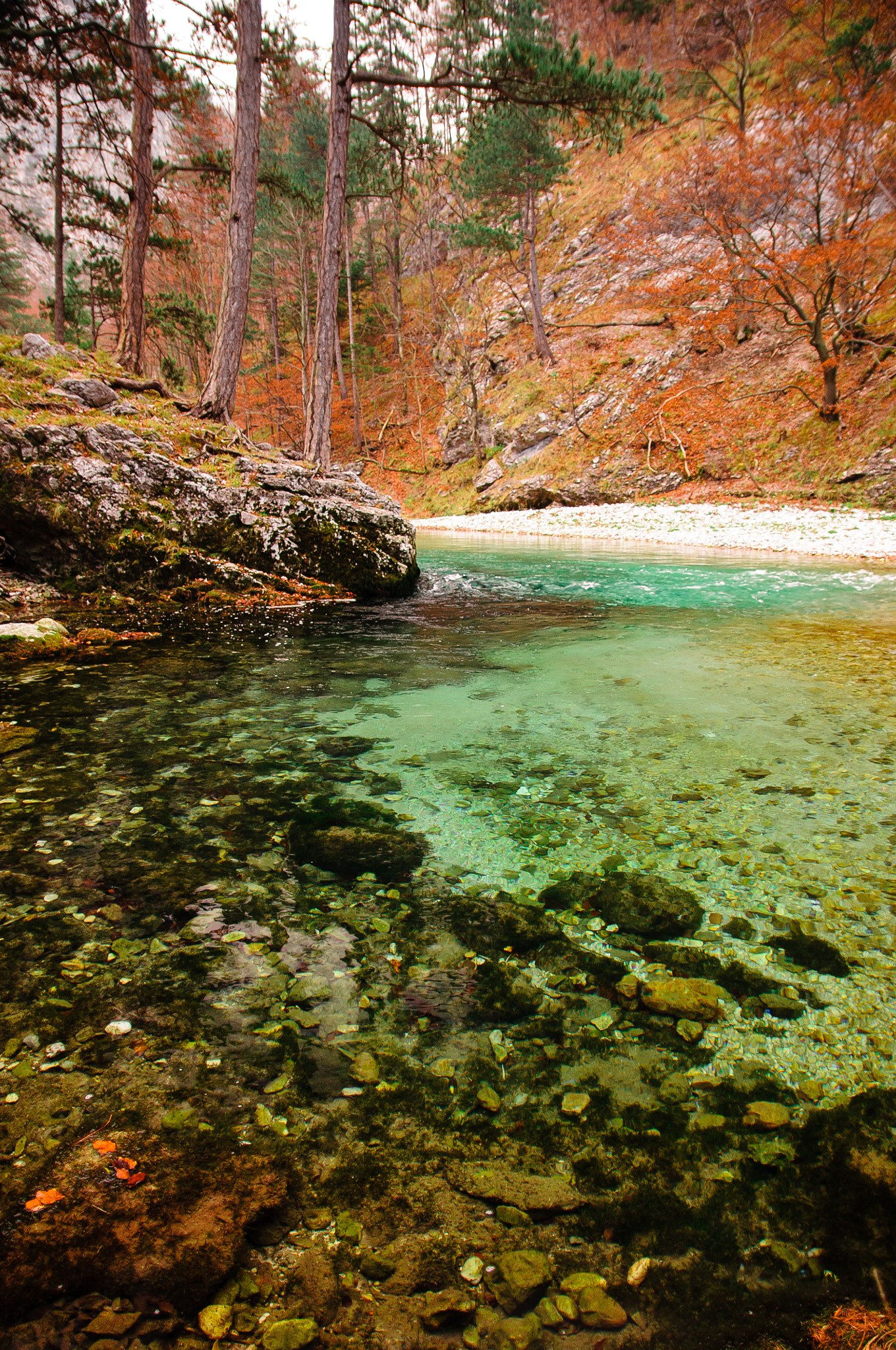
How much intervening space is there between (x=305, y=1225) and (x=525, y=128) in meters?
31.6

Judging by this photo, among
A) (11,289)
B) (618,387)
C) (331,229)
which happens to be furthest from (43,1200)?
(11,289)

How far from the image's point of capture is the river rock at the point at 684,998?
68.0 inches

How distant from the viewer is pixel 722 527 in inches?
611

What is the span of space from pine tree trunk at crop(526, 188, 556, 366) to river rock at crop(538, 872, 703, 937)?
28.7m

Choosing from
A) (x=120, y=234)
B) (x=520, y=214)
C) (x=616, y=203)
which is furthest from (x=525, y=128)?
(x=120, y=234)

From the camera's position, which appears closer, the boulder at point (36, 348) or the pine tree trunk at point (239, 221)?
the boulder at point (36, 348)

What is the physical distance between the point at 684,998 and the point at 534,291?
1211 inches

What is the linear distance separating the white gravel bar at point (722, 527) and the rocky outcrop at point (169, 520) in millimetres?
8635

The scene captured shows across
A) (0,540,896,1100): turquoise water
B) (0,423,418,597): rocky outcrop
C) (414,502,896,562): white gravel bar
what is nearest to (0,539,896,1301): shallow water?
(0,540,896,1100): turquoise water

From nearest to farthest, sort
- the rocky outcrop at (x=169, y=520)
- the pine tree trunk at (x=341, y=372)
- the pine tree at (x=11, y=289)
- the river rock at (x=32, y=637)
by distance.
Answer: the river rock at (x=32, y=637), the rocky outcrop at (x=169, y=520), the pine tree trunk at (x=341, y=372), the pine tree at (x=11, y=289)

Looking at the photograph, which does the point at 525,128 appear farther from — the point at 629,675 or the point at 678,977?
the point at 678,977

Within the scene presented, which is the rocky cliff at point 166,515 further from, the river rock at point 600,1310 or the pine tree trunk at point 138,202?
the river rock at point 600,1310

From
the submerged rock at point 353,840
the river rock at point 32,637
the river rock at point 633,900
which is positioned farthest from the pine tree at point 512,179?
the river rock at point 633,900

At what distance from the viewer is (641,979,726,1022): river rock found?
1.73 meters
